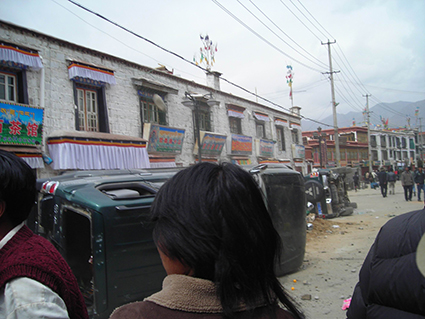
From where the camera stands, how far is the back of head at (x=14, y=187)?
50.4 inches

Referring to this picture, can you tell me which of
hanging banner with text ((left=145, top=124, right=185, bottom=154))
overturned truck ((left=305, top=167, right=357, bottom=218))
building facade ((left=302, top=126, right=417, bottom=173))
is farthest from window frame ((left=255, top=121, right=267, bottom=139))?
building facade ((left=302, top=126, right=417, bottom=173))

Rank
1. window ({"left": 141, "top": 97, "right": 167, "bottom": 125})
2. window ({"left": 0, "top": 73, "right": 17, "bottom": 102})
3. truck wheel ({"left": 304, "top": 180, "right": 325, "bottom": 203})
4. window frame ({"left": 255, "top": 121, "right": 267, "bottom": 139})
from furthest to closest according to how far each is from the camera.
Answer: window frame ({"left": 255, "top": 121, "right": 267, "bottom": 139}) < window ({"left": 141, "top": 97, "right": 167, "bottom": 125}) < truck wheel ({"left": 304, "top": 180, "right": 325, "bottom": 203}) < window ({"left": 0, "top": 73, "right": 17, "bottom": 102})

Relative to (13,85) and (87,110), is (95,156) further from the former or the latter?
(13,85)

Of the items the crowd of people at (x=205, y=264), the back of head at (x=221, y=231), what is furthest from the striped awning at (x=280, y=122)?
the back of head at (x=221, y=231)

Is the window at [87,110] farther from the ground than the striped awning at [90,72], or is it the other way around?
the striped awning at [90,72]

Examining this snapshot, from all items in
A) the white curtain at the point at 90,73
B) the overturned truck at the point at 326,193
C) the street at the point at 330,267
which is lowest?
the street at the point at 330,267

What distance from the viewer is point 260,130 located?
20625mm

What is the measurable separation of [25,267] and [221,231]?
763 millimetres

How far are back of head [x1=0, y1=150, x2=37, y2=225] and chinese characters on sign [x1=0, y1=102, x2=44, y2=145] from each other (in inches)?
332

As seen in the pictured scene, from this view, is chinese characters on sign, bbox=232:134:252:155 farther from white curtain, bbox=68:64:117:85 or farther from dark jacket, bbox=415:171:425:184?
dark jacket, bbox=415:171:425:184

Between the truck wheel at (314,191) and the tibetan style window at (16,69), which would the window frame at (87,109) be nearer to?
the tibetan style window at (16,69)

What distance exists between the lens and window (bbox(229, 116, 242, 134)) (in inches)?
710

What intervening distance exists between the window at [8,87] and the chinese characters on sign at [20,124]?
0.71 meters

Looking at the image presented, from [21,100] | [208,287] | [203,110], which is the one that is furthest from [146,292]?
[203,110]
